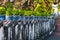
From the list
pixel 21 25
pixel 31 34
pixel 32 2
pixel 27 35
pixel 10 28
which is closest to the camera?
pixel 10 28

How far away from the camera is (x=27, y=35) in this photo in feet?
33.8

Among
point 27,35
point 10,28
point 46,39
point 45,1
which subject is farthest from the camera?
point 45,1

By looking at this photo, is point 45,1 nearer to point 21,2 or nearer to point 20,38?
point 21,2

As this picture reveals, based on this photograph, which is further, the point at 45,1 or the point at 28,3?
the point at 28,3

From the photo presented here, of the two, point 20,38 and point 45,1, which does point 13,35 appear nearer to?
point 20,38

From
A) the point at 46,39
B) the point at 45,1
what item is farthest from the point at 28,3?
the point at 46,39

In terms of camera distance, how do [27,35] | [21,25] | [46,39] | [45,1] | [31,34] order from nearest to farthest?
[21,25], [27,35], [31,34], [46,39], [45,1]

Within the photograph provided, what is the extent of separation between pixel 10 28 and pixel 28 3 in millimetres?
32096

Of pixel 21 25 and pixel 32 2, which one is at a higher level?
pixel 21 25

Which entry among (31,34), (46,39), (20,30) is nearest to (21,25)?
(20,30)

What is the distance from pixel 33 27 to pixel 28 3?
28171 millimetres

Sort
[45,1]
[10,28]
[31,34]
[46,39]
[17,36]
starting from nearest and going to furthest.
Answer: [10,28] < [17,36] < [31,34] < [46,39] < [45,1]

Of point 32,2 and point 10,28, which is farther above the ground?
point 10,28

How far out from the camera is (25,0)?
3975 cm
